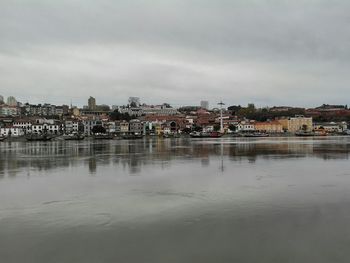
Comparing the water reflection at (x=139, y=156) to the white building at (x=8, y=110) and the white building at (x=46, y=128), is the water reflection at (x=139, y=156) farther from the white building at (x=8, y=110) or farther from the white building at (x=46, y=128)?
the white building at (x=8, y=110)

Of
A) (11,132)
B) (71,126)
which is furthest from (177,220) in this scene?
(71,126)

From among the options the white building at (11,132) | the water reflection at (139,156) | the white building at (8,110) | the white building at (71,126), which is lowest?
the water reflection at (139,156)

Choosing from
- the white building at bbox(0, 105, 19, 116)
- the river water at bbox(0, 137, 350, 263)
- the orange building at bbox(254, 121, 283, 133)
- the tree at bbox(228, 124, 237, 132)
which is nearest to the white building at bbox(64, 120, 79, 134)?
the tree at bbox(228, 124, 237, 132)

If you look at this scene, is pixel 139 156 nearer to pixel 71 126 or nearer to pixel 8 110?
pixel 71 126

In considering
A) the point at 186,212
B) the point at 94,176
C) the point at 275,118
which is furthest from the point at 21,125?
the point at 186,212

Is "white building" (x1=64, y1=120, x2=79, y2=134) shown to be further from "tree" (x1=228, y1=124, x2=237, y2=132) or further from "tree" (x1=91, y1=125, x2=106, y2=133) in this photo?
"tree" (x1=228, y1=124, x2=237, y2=132)

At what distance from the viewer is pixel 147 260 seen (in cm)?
679

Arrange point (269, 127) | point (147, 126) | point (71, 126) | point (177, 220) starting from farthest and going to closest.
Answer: point (269, 127), point (147, 126), point (71, 126), point (177, 220)

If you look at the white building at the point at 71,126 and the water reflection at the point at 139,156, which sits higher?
the white building at the point at 71,126

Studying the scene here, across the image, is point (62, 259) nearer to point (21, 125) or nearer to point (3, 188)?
point (3, 188)

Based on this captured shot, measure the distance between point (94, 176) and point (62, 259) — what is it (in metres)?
10.8

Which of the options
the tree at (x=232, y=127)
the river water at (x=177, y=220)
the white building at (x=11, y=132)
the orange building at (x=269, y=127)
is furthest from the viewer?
the orange building at (x=269, y=127)

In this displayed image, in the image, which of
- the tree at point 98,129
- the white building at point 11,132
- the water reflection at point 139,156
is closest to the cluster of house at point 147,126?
the white building at point 11,132

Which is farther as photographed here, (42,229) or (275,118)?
(275,118)
